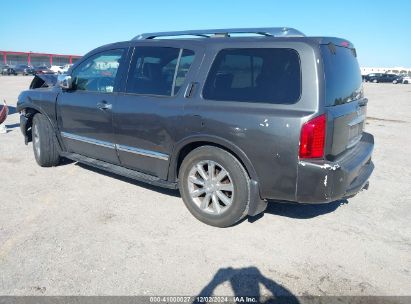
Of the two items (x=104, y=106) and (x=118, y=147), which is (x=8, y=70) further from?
(x=118, y=147)

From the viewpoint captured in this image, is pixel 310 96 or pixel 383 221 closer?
pixel 310 96

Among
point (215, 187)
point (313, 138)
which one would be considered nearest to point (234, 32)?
point (313, 138)

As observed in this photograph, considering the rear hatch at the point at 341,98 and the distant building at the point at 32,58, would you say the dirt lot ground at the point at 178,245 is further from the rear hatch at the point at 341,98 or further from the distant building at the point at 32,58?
the distant building at the point at 32,58

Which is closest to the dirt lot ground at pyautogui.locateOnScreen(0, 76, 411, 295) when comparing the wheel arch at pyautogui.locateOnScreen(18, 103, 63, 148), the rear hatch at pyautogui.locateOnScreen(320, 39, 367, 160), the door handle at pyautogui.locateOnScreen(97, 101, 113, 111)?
the wheel arch at pyautogui.locateOnScreen(18, 103, 63, 148)

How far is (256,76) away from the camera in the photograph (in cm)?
326

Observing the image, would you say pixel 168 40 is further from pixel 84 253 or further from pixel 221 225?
pixel 84 253

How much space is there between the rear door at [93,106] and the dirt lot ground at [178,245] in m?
0.55

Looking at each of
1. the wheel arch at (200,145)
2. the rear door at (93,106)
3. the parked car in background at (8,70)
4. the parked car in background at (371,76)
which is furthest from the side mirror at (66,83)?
the parked car in background at (371,76)

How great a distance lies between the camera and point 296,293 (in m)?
2.65

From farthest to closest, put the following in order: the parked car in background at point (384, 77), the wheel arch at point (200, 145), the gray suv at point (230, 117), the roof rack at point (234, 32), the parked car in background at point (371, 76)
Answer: the parked car in background at point (371, 76) → the parked car in background at point (384, 77) → the roof rack at point (234, 32) → the wheel arch at point (200, 145) → the gray suv at point (230, 117)

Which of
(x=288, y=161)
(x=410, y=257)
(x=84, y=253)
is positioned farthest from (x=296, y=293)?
(x=84, y=253)

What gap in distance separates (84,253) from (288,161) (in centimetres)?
198

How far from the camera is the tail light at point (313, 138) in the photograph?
9.63ft

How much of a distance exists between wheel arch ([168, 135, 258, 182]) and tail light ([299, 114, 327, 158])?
52 centimetres
